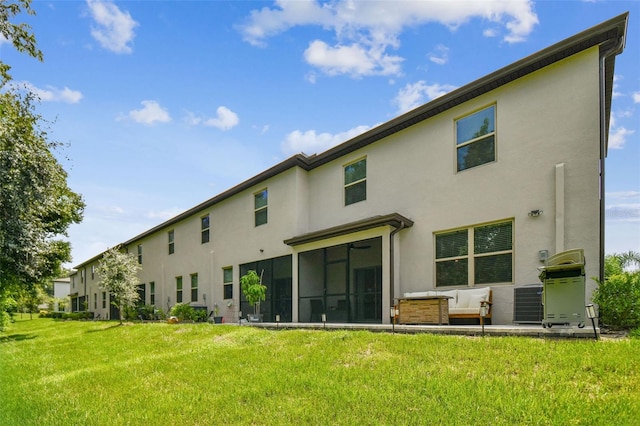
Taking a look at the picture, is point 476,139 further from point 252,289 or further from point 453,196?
point 252,289

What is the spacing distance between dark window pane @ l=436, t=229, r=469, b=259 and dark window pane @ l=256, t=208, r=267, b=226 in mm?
8275

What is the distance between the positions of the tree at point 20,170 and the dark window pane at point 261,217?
24.4ft

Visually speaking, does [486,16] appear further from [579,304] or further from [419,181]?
[579,304]

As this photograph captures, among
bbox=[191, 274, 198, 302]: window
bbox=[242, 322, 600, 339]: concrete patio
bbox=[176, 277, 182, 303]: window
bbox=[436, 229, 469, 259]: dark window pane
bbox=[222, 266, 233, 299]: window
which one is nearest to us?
bbox=[242, 322, 600, 339]: concrete patio

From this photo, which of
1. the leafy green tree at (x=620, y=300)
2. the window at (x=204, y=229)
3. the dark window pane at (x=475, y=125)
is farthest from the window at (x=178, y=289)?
the leafy green tree at (x=620, y=300)

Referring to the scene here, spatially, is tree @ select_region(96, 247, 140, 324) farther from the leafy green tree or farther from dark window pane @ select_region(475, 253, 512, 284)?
the leafy green tree

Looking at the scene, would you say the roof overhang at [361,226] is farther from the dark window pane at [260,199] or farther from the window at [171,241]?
the window at [171,241]

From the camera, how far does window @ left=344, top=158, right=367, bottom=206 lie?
44.4 ft

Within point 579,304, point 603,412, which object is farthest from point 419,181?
point 603,412

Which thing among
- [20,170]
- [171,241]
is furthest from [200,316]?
[20,170]

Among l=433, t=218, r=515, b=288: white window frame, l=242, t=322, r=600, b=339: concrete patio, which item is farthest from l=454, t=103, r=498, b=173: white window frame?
l=242, t=322, r=600, b=339: concrete patio

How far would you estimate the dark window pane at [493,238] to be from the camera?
379 inches

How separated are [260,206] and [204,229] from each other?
5.63 meters

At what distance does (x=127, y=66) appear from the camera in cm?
973
